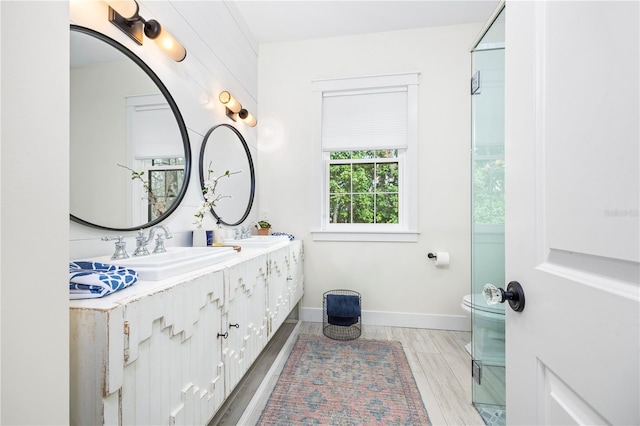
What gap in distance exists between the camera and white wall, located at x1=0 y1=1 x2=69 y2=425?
15.5 inches

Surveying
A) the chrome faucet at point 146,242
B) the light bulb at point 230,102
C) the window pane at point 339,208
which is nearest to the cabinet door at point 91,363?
the chrome faucet at point 146,242

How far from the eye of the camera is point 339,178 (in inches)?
109

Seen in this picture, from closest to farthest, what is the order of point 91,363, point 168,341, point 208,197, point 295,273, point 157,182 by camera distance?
point 91,363 < point 168,341 < point 157,182 < point 208,197 < point 295,273

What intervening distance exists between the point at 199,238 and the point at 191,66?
106 cm

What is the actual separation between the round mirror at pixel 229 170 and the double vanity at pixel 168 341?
2.24 ft

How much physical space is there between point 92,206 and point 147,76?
2.30ft

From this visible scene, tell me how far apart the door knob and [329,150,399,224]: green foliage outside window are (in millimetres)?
2000

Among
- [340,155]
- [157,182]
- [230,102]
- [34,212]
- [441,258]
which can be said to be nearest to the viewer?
[34,212]

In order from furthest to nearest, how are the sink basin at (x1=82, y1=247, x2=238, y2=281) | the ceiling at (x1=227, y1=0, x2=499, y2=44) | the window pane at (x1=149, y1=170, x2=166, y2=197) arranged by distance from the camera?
the ceiling at (x1=227, y1=0, x2=499, y2=44) → the window pane at (x1=149, y1=170, x2=166, y2=197) → the sink basin at (x1=82, y1=247, x2=238, y2=281)

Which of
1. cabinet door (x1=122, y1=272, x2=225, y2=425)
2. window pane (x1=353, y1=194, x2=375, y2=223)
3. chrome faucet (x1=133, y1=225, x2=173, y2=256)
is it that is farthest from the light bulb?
cabinet door (x1=122, y1=272, x2=225, y2=425)

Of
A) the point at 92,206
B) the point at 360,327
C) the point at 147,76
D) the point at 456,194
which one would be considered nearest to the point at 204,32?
the point at 147,76

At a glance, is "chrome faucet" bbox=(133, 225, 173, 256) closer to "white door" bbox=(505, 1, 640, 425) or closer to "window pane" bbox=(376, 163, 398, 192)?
"white door" bbox=(505, 1, 640, 425)

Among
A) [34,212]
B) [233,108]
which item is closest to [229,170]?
[233,108]

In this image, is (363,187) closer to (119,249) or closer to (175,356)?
(119,249)
